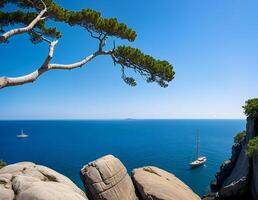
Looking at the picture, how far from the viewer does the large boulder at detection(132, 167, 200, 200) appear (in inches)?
594

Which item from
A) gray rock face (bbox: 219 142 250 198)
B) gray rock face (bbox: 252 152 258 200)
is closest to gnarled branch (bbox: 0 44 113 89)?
gray rock face (bbox: 252 152 258 200)

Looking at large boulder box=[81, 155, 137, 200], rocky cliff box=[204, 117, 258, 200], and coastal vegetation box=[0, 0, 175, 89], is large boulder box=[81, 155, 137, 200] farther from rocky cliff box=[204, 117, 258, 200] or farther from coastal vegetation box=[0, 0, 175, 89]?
rocky cliff box=[204, 117, 258, 200]

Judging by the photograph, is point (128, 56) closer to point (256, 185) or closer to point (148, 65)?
point (148, 65)

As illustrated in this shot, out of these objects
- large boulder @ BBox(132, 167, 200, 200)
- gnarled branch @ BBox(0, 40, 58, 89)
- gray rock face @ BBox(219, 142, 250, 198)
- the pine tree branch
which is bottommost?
gray rock face @ BBox(219, 142, 250, 198)

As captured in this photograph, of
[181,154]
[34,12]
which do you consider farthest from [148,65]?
[181,154]

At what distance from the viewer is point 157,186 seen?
619 inches

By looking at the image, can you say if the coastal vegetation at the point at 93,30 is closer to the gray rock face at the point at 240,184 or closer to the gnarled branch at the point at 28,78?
the gnarled branch at the point at 28,78

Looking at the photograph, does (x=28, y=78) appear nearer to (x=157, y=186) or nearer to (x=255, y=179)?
(x=157, y=186)

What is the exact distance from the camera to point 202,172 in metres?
72.2

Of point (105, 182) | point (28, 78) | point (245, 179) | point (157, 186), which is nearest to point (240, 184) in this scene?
point (245, 179)

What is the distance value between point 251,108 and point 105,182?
60.6 feet

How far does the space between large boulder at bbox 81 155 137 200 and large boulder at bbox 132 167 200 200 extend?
2.49ft

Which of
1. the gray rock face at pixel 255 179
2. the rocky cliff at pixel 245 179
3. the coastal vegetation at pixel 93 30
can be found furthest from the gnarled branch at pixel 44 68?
the rocky cliff at pixel 245 179

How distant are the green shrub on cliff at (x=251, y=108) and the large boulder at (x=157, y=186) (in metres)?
12.9
